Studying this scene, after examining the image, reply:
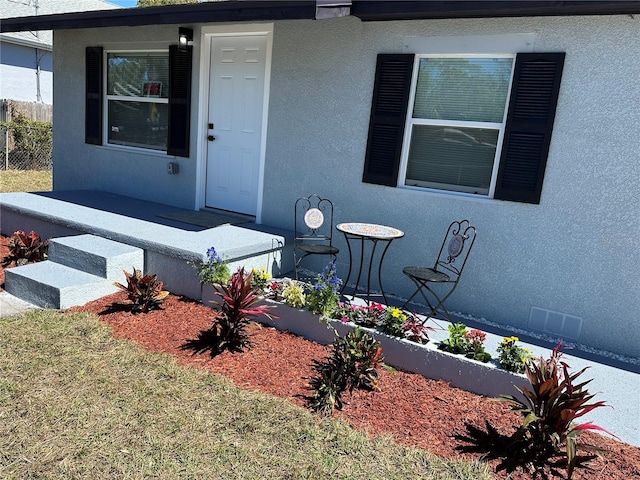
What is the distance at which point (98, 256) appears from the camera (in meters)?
4.47

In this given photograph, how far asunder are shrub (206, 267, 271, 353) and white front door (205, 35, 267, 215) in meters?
2.45

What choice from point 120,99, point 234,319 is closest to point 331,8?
point 234,319

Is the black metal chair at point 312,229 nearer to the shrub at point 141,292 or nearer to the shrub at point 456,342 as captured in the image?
the shrub at point 141,292

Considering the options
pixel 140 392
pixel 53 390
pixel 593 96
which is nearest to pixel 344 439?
pixel 140 392

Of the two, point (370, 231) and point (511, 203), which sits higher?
point (511, 203)

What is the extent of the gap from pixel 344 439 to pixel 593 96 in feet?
11.0

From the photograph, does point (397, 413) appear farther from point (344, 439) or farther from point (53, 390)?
point (53, 390)

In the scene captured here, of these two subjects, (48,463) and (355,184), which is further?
(355,184)

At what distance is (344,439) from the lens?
2.67 m

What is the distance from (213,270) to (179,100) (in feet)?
10.1

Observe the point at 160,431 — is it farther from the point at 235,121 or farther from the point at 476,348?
the point at 235,121

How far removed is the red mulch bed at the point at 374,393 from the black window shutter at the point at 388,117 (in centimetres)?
199

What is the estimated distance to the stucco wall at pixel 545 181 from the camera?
3896 millimetres

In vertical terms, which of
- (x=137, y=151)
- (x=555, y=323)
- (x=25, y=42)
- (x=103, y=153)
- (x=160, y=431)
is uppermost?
(x=25, y=42)
